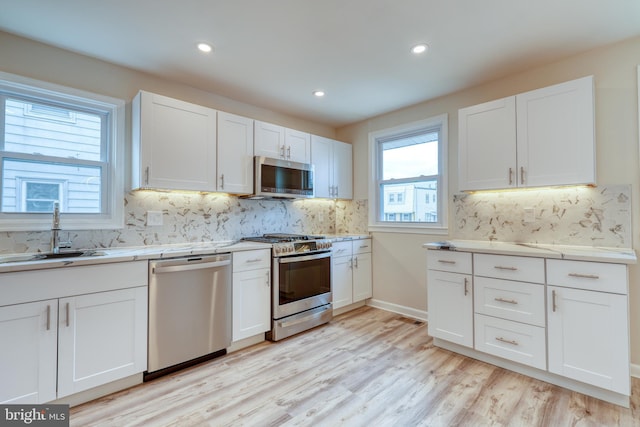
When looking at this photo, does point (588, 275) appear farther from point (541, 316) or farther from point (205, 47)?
point (205, 47)

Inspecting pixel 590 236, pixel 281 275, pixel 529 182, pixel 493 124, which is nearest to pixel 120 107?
pixel 281 275

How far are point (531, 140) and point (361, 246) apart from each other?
2070 millimetres

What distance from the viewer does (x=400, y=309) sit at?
11.7 ft

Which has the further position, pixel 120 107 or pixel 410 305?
pixel 410 305

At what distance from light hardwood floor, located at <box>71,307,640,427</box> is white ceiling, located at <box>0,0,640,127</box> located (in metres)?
2.51

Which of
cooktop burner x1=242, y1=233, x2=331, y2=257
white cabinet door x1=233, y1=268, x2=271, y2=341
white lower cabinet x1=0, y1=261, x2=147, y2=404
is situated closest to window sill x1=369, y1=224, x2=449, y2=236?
cooktop burner x1=242, y1=233, x2=331, y2=257

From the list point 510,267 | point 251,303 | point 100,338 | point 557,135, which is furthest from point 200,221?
point 557,135

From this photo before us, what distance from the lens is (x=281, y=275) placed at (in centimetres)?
285

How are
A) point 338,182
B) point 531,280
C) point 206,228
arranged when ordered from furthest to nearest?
A: point 338,182 < point 206,228 < point 531,280

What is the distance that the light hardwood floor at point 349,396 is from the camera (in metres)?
1.73

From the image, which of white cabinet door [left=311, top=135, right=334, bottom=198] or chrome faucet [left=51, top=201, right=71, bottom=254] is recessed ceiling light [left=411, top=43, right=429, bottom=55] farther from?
chrome faucet [left=51, top=201, right=71, bottom=254]

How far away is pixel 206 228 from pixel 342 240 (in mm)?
1526

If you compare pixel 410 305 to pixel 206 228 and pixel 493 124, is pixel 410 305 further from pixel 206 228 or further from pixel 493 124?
pixel 206 228

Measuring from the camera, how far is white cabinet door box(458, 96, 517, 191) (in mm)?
2504
